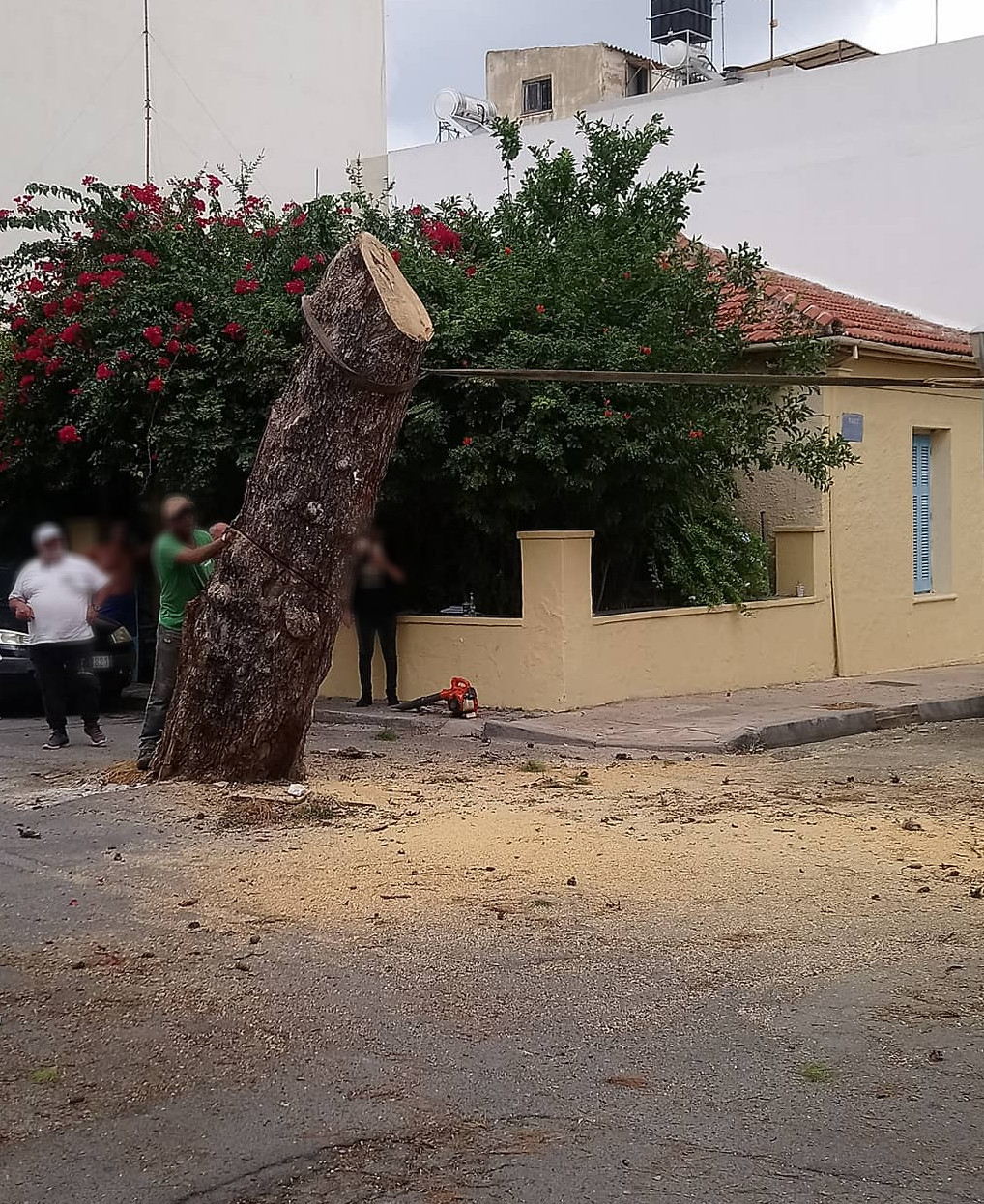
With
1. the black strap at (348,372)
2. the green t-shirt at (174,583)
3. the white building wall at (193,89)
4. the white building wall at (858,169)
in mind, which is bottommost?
the green t-shirt at (174,583)

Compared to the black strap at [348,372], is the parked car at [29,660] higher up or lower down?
lower down

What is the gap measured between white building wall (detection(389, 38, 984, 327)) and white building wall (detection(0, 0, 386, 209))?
591cm

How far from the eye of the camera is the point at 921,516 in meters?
17.6

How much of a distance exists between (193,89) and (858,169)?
10810 mm

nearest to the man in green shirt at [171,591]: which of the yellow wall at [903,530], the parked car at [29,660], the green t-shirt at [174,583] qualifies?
the green t-shirt at [174,583]

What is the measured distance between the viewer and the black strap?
838 cm

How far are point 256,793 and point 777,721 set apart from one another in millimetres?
4929

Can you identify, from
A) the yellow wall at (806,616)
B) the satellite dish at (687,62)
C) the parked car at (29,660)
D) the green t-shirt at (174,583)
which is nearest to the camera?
the green t-shirt at (174,583)

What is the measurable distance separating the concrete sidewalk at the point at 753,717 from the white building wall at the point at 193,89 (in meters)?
14.2

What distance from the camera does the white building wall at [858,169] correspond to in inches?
814

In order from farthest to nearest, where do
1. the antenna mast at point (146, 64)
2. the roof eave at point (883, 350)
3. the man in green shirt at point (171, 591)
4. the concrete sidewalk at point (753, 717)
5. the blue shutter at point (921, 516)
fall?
the antenna mast at point (146, 64)
the blue shutter at point (921, 516)
the roof eave at point (883, 350)
the concrete sidewalk at point (753, 717)
the man in green shirt at point (171, 591)

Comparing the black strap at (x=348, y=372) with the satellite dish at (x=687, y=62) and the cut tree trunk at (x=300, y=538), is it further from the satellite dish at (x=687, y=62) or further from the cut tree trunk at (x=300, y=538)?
the satellite dish at (x=687, y=62)

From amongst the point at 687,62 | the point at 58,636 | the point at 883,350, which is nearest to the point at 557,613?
the point at 58,636

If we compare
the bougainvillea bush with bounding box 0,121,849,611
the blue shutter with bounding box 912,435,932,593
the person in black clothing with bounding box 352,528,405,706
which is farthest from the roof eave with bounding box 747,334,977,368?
the person in black clothing with bounding box 352,528,405,706
